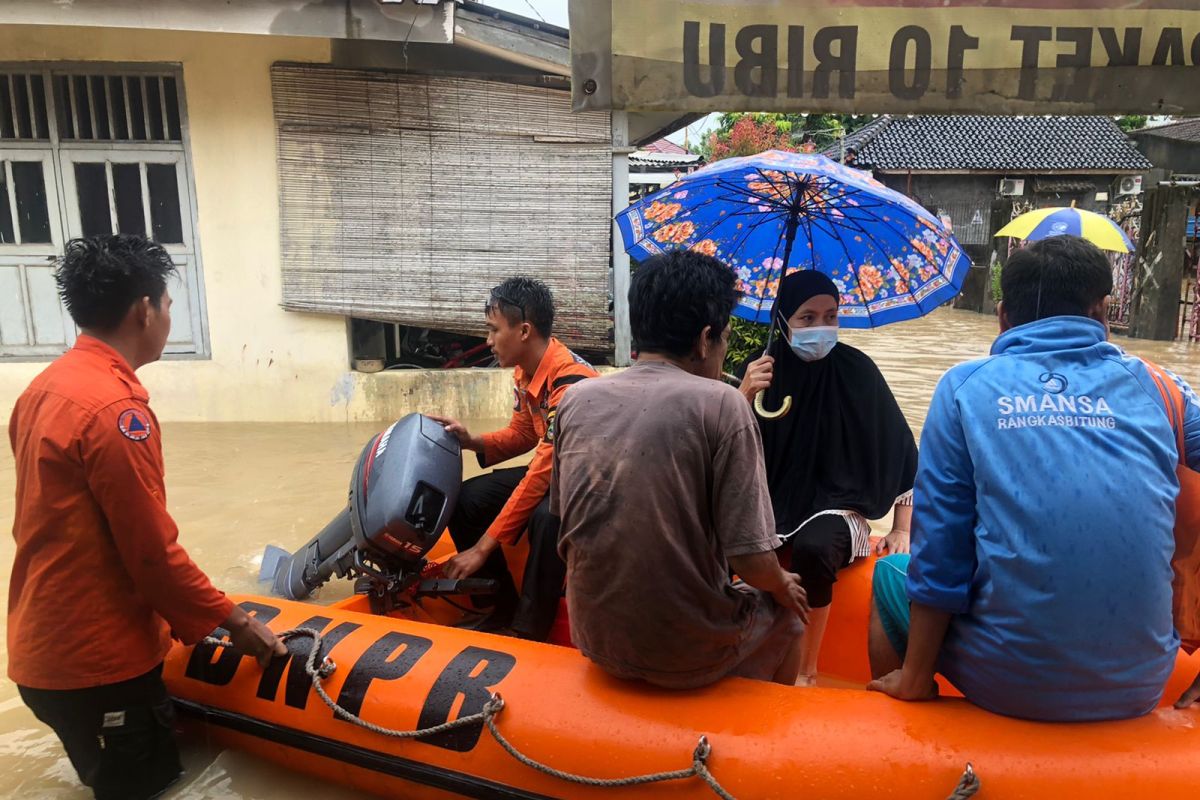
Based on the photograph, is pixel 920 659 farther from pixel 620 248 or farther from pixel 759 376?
pixel 620 248

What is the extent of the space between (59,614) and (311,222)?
15.7 ft

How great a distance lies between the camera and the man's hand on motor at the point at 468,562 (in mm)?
2805

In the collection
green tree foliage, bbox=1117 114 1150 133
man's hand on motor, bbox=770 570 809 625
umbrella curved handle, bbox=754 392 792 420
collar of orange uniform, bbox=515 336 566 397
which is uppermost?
green tree foliage, bbox=1117 114 1150 133

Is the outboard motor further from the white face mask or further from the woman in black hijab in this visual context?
the white face mask

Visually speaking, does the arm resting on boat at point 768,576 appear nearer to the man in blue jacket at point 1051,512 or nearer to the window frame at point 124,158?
the man in blue jacket at point 1051,512

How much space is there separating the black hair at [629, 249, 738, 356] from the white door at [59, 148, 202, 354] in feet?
17.7

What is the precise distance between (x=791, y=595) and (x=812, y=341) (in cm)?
105

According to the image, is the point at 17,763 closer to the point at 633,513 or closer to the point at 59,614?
the point at 59,614

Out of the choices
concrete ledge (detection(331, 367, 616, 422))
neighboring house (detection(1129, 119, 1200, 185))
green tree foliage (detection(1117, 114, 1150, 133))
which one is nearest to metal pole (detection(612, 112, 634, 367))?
Answer: concrete ledge (detection(331, 367, 616, 422))

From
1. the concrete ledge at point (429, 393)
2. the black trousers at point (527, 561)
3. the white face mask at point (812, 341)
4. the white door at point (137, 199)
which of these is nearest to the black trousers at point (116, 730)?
the black trousers at point (527, 561)

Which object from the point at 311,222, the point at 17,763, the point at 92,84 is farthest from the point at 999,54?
the point at 92,84

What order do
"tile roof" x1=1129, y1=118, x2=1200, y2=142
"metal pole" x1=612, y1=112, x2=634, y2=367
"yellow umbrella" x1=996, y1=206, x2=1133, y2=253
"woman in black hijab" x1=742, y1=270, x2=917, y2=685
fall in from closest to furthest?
"woman in black hijab" x1=742, y1=270, x2=917, y2=685, "yellow umbrella" x1=996, y1=206, x2=1133, y2=253, "metal pole" x1=612, y1=112, x2=634, y2=367, "tile roof" x1=1129, y1=118, x2=1200, y2=142

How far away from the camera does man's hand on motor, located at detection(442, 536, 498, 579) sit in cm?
280

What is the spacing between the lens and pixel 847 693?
2008 mm
